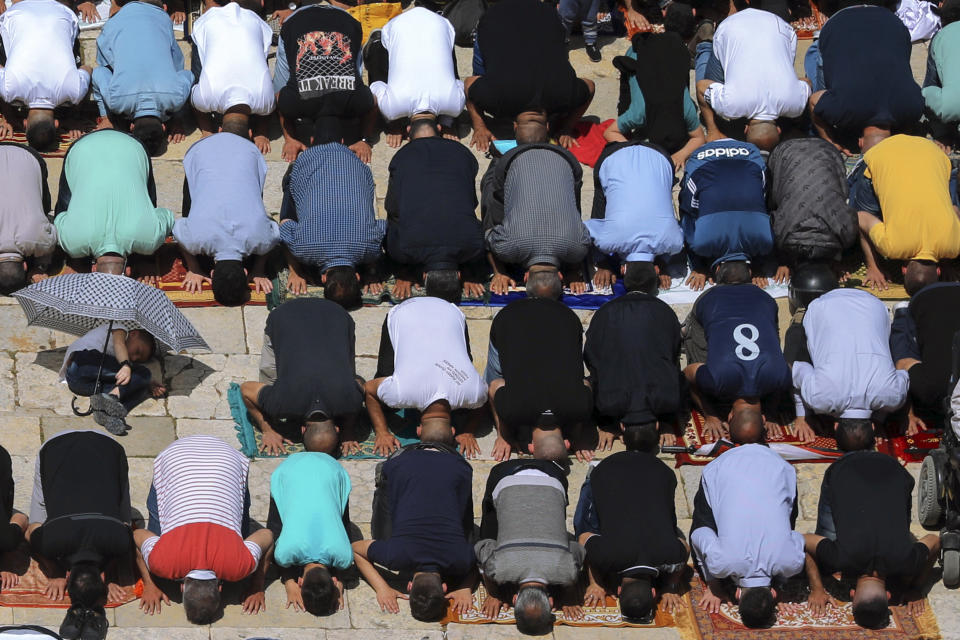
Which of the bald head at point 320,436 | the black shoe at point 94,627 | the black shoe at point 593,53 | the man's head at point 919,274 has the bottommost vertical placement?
the black shoe at point 94,627

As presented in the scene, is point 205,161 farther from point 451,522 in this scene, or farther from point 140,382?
point 451,522

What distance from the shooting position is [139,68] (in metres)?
17.7

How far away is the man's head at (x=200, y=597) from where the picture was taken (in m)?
14.3

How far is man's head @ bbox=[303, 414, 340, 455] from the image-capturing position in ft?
50.8

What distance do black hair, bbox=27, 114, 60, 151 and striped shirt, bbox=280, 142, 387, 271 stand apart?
2127mm

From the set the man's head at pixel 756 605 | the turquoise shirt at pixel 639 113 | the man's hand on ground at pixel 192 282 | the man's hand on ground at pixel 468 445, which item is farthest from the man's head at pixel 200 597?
the turquoise shirt at pixel 639 113

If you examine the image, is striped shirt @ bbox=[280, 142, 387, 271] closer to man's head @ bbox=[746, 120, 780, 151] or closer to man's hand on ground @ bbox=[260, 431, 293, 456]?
man's hand on ground @ bbox=[260, 431, 293, 456]

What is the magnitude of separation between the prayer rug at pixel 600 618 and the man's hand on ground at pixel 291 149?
4.54 metres

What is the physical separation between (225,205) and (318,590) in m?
3.51

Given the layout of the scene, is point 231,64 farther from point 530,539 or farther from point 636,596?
point 636,596

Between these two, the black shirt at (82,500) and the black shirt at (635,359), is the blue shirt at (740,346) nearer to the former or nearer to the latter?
the black shirt at (635,359)

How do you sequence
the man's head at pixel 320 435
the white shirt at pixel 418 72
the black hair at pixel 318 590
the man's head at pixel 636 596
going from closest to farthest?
the black hair at pixel 318 590
the man's head at pixel 636 596
the man's head at pixel 320 435
the white shirt at pixel 418 72

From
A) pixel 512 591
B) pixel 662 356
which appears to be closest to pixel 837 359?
pixel 662 356

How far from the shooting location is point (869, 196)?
683 inches
